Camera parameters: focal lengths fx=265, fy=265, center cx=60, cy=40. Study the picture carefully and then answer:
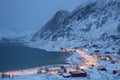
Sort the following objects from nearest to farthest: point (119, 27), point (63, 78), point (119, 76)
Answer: point (63, 78), point (119, 76), point (119, 27)

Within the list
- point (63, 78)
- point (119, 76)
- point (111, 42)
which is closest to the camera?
point (63, 78)

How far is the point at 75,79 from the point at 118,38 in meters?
98.9

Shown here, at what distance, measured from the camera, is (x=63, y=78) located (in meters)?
75.6

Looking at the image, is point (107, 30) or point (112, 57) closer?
point (112, 57)

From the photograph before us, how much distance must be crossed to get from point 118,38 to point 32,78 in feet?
338

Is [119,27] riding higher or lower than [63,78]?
higher

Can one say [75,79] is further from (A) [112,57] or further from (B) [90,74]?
(A) [112,57]

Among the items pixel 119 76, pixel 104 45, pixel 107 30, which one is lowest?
pixel 119 76

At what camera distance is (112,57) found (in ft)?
411

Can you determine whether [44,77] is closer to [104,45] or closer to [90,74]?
[90,74]

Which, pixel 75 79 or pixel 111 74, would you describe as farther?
pixel 111 74

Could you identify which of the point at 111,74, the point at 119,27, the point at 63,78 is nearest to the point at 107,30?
the point at 119,27

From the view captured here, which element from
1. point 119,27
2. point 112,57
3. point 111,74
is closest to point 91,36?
point 119,27

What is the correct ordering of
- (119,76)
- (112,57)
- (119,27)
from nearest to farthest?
(119,76), (112,57), (119,27)
